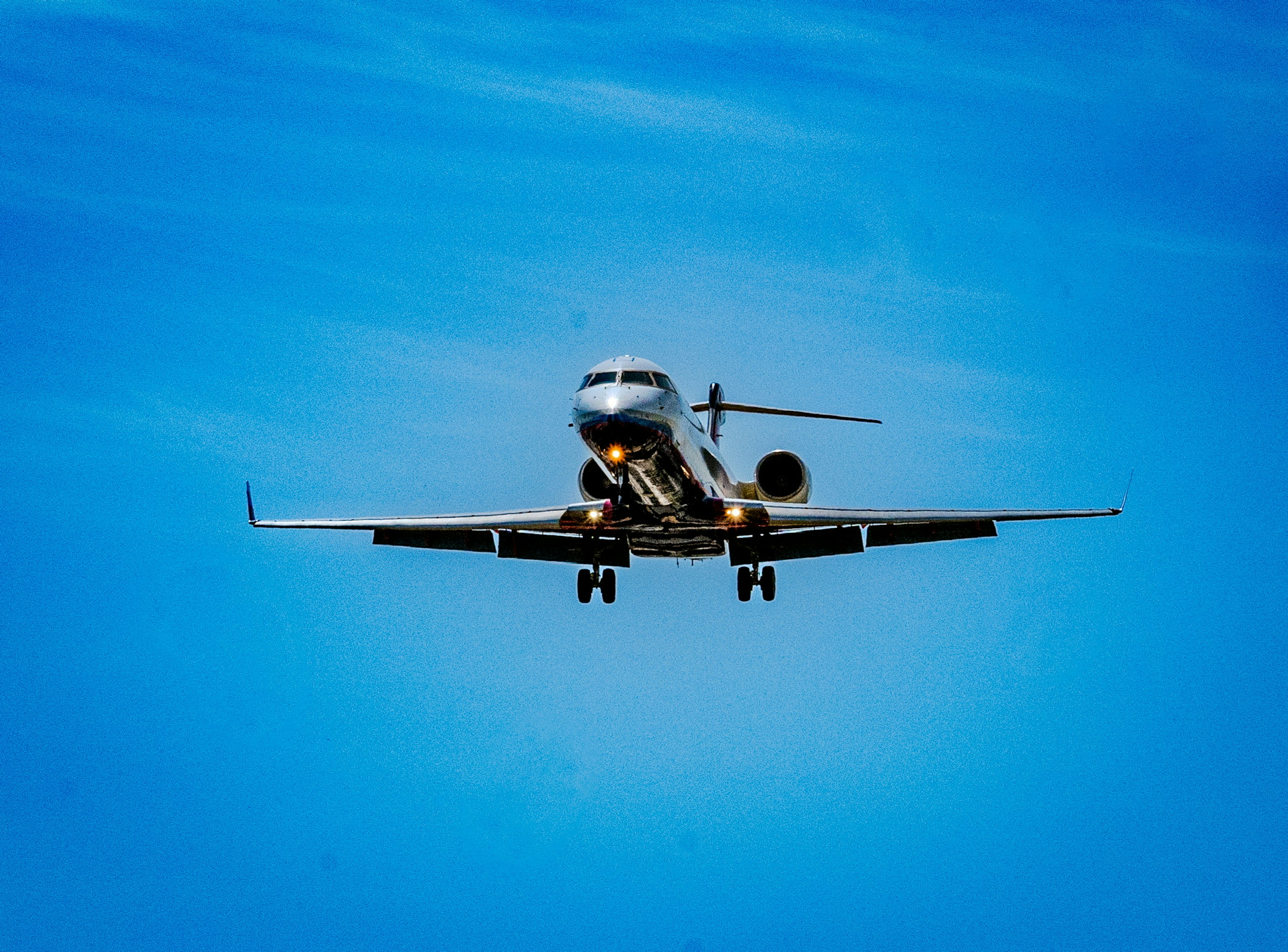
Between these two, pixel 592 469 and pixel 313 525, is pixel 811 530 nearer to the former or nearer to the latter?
pixel 592 469

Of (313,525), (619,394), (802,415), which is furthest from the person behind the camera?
(802,415)

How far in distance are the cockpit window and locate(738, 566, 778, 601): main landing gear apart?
22.5 feet

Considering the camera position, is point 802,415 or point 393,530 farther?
point 802,415

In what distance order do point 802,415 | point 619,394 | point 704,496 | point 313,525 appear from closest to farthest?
point 619,394
point 704,496
point 313,525
point 802,415

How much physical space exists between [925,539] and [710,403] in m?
7.54

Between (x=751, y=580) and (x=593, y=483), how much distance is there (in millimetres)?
3985

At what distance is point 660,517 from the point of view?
31484 millimetres

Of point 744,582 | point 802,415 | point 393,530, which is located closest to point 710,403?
point 802,415

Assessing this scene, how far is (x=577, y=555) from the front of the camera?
35.1 metres

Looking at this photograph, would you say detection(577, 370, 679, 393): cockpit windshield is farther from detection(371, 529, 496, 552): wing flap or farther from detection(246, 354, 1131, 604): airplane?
detection(371, 529, 496, 552): wing flap

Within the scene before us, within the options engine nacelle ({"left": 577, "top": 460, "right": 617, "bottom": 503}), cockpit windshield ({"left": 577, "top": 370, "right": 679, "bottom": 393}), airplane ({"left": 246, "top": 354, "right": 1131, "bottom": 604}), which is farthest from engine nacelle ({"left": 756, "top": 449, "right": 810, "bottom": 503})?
cockpit windshield ({"left": 577, "top": 370, "right": 679, "bottom": 393})

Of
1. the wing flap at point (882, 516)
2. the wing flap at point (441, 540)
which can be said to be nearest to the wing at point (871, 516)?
the wing flap at point (882, 516)

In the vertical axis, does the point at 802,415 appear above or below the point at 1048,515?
above

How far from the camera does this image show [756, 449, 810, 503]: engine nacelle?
34.5m
